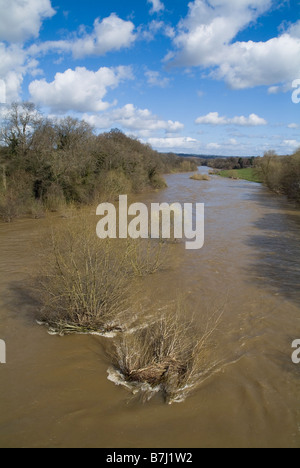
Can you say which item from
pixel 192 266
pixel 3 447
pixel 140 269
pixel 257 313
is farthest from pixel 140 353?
pixel 192 266

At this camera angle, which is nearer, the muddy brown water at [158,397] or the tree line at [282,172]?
the muddy brown water at [158,397]

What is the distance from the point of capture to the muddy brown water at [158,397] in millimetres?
3695

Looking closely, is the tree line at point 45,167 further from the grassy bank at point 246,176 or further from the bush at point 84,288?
the grassy bank at point 246,176

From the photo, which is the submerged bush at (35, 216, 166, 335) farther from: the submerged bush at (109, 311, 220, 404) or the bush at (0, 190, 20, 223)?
the bush at (0, 190, 20, 223)

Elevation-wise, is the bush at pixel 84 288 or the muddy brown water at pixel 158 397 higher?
the bush at pixel 84 288

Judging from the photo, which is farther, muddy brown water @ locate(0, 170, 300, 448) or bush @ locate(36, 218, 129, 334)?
bush @ locate(36, 218, 129, 334)

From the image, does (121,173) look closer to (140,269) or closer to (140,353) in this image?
(140,269)

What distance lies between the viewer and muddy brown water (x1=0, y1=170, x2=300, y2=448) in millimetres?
3695

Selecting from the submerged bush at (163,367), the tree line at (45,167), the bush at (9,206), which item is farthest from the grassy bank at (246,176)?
the submerged bush at (163,367)

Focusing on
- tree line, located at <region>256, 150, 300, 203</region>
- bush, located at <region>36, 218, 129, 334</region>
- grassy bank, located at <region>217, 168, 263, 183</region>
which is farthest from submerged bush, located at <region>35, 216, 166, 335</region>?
grassy bank, located at <region>217, 168, 263, 183</region>

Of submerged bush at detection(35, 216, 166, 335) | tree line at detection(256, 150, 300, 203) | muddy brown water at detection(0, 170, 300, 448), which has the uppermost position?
tree line at detection(256, 150, 300, 203)

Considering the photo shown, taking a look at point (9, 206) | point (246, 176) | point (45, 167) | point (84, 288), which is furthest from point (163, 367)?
point (246, 176)

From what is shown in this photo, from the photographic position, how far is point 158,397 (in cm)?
423

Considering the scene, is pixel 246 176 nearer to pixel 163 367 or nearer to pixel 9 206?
pixel 9 206
